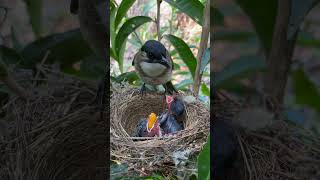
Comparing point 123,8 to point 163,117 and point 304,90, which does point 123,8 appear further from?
point 304,90

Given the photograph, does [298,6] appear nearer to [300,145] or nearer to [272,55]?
[272,55]

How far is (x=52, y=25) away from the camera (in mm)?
629

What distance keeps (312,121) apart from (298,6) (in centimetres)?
15

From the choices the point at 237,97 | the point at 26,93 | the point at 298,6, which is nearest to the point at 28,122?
the point at 26,93

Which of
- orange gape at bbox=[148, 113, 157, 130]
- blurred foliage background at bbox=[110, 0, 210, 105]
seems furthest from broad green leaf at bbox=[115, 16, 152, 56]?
orange gape at bbox=[148, 113, 157, 130]

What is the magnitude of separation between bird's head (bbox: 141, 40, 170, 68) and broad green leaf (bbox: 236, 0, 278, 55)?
864 millimetres

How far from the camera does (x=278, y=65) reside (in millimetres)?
577

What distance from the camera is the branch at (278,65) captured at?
0.57 m

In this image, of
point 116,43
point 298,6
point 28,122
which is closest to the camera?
point 298,6

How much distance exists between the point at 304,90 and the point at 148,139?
940mm

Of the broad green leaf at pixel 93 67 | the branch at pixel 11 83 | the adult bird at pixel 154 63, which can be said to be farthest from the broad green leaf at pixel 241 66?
the adult bird at pixel 154 63

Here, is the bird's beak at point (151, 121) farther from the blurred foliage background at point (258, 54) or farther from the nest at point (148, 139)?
the blurred foliage background at point (258, 54)

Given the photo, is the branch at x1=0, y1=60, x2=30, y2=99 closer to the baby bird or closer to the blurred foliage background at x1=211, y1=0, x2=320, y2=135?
the blurred foliage background at x1=211, y1=0, x2=320, y2=135

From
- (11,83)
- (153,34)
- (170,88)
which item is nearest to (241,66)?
(11,83)
